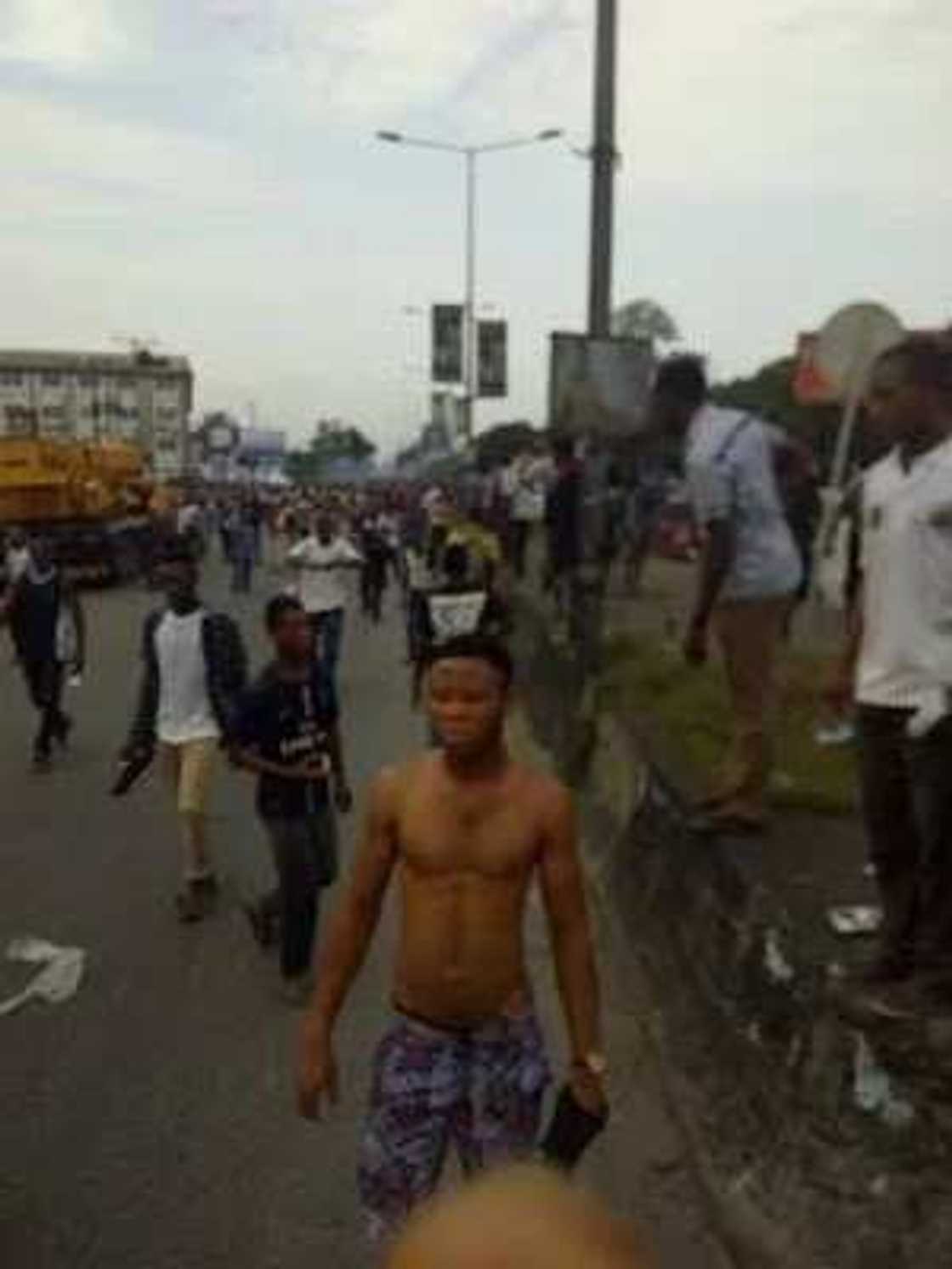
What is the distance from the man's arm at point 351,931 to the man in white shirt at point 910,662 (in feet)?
5.41

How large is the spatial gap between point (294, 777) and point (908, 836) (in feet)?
13.0

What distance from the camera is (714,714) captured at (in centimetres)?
1367

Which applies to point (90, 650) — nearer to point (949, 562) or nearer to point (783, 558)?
point (783, 558)

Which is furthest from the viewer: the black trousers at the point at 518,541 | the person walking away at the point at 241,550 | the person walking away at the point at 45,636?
the person walking away at the point at 241,550

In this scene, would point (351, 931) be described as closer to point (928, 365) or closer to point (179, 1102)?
point (928, 365)

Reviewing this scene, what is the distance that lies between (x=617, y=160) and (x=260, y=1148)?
11.9m

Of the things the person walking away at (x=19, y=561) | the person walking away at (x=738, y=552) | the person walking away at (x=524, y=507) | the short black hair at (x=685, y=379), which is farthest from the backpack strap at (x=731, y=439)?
the person walking away at (x=524, y=507)

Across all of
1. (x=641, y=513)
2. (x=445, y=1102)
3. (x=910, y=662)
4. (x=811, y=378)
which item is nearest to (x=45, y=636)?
(x=811, y=378)

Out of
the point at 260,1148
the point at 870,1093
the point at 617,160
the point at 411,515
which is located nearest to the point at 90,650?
the point at 617,160

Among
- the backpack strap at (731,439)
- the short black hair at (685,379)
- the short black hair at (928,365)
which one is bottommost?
the backpack strap at (731,439)

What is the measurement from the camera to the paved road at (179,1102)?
732cm

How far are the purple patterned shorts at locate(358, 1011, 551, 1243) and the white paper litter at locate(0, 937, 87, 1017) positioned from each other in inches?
185

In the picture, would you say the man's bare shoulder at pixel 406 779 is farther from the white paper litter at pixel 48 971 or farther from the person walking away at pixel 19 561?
the person walking away at pixel 19 561

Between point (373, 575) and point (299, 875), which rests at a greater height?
point (299, 875)
